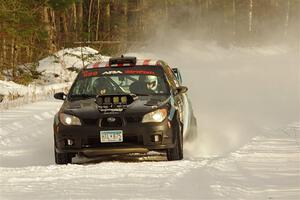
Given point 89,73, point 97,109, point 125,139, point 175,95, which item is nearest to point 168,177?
point 125,139

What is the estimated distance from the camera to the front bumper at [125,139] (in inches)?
354

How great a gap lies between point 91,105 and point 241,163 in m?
2.22

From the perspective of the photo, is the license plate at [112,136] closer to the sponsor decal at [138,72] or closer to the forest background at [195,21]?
the sponsor decal at [138,72]

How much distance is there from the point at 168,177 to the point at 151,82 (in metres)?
3.13

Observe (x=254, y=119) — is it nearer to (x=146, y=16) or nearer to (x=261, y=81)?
(x=261, y=81)

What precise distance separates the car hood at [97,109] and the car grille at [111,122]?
0.09m

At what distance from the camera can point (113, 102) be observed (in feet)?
30.6

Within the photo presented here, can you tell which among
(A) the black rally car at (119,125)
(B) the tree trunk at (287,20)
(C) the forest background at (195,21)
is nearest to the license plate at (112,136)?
(A) the black rally car at (119,125)

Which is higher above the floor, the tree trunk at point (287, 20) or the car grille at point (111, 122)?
the car grille at point (111, 122)

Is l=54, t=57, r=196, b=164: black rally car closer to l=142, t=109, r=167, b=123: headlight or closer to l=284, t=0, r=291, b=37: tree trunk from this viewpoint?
l=142, t=109, r=167, b=123: headlight

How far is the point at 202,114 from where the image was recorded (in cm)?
1555

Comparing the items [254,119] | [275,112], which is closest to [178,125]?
[254,119]

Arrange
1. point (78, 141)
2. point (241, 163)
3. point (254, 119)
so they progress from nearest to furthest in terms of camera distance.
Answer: point (241, 163)
point (78, 141)
point (254, 119)

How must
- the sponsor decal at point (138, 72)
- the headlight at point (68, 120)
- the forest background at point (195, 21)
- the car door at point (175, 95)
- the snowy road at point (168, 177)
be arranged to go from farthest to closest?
the forest background at point (195, 21), the sponsor decal at point (138, 72), the car door at point (175, 95), the headlight at point (68, 120), the snowy road at point (168, 177)
